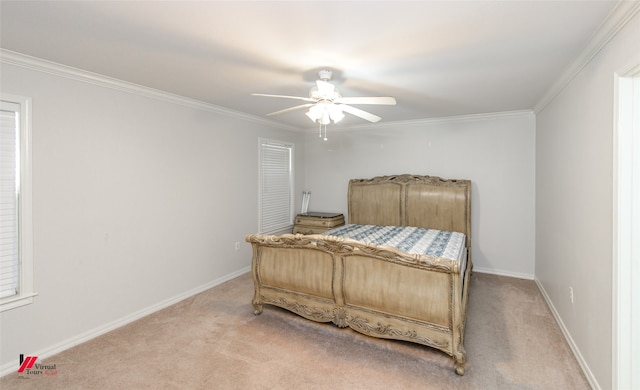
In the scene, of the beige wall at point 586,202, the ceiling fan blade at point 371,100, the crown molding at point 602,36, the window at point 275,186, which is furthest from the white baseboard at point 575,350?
the window at point 275,186

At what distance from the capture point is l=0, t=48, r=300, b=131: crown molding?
2.25 meters

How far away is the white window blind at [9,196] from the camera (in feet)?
7.34

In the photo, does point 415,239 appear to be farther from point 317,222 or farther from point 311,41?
A: point 311,41

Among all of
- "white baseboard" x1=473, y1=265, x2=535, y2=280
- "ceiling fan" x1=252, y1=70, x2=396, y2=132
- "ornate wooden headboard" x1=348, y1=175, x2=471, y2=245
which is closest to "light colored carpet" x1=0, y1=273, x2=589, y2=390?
"white baseboard" x1=473, y1=265, x2=535, y2=280

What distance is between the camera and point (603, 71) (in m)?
1.95

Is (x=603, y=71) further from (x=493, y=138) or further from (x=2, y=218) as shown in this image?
(x=2, y=218)

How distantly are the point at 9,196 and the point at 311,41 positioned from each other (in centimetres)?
257

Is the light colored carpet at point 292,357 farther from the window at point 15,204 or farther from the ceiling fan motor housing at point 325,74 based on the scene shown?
the ceiling fan motor housing at point 325,74

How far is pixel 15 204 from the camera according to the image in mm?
2299

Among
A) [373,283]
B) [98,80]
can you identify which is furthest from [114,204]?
[373,283]

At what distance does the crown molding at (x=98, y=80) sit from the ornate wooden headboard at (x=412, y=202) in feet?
8.00

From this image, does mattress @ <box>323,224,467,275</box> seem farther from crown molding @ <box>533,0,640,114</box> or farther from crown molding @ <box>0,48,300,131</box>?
crown molding @ <box>0,48,300,131</box>

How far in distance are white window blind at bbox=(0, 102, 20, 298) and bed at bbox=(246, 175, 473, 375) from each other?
6.15 feet

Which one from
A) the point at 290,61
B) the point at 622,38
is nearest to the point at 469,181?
the point at 622,38
